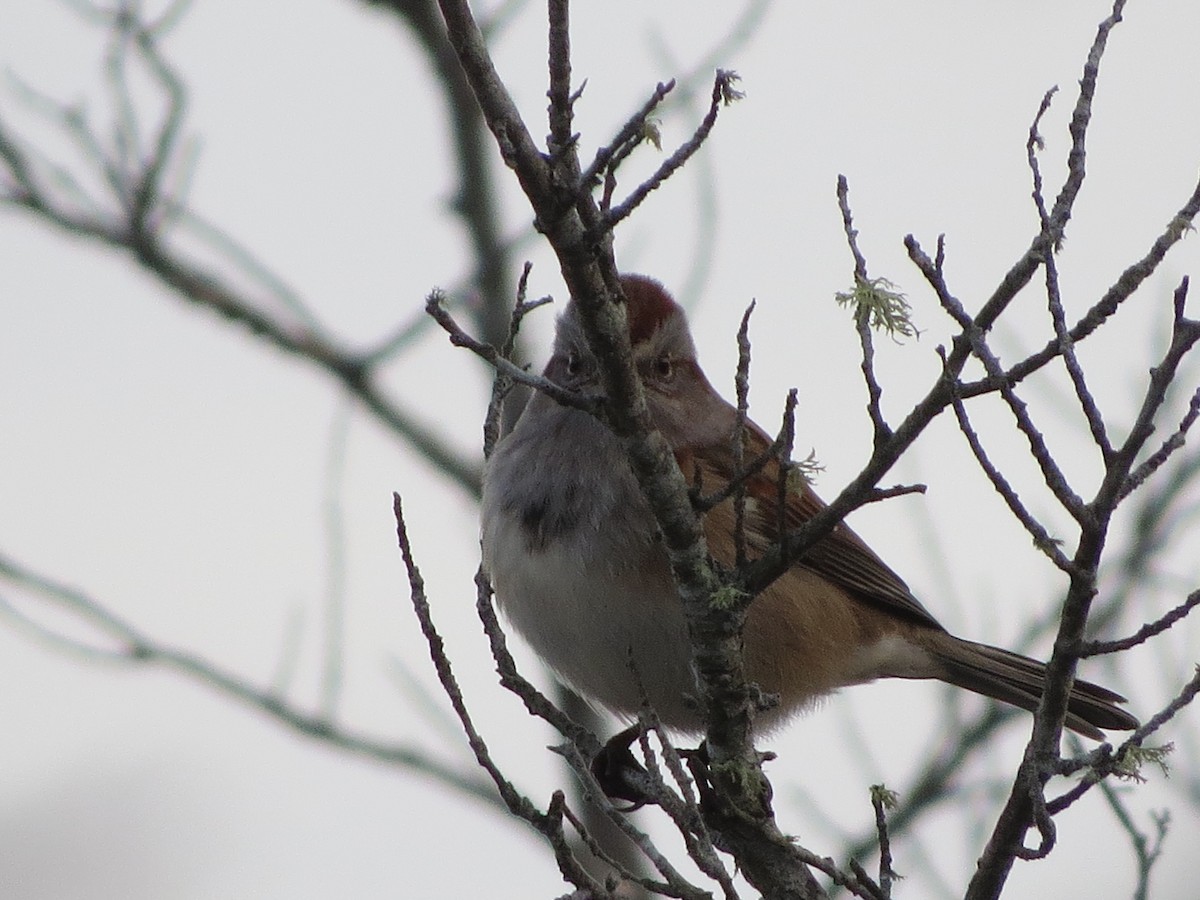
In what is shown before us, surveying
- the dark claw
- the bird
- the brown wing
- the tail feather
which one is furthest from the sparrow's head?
the tail feather

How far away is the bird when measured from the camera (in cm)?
489

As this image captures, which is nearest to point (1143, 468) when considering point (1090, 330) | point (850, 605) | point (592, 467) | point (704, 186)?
point (1090, 330)

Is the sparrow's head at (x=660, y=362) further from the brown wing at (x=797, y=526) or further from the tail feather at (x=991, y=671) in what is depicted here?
the tail feather at (x=991, y=671)

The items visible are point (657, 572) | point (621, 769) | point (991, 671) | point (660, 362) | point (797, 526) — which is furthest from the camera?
point (991, 671)

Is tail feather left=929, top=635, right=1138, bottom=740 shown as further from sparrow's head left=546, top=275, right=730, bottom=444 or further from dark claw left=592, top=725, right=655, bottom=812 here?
dark claw left=592, top=725, right=655, bottom=812

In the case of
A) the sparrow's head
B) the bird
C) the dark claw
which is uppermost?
the sparrow's head

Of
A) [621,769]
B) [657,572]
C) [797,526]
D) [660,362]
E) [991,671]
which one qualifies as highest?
[660,362]

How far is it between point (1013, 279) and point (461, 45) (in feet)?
3.71

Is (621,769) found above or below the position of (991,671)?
below

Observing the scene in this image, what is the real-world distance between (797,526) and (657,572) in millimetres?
777

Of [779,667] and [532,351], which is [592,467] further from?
[532,351]

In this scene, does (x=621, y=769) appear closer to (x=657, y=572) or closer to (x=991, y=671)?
(x=657, y=572)

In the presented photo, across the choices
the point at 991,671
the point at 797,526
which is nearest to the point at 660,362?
the point at 797,526

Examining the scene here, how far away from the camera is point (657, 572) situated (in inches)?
190
